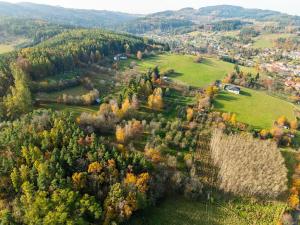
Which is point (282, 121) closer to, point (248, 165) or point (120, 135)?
point (248, 165)

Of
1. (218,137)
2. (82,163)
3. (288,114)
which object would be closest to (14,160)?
(82,163)

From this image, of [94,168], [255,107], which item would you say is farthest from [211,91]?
[94,168]

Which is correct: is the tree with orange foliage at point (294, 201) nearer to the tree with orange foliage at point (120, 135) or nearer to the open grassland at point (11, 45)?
the tree with orange foliage at point (120, 135)

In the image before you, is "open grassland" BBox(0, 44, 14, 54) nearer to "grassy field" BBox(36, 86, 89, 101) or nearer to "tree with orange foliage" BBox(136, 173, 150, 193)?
"grassy field" BBox(36, 86, 89, 101)

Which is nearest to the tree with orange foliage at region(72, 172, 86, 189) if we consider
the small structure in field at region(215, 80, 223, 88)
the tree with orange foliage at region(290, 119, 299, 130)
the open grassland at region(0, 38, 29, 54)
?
the tree with orange foliage at region(290, 119, 299, 130)

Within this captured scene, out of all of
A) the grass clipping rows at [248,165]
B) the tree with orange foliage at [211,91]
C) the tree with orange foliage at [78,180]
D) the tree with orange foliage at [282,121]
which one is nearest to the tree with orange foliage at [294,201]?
the grass clipping rows at [248,165]

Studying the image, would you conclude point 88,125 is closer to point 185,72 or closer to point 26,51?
point 26,51
